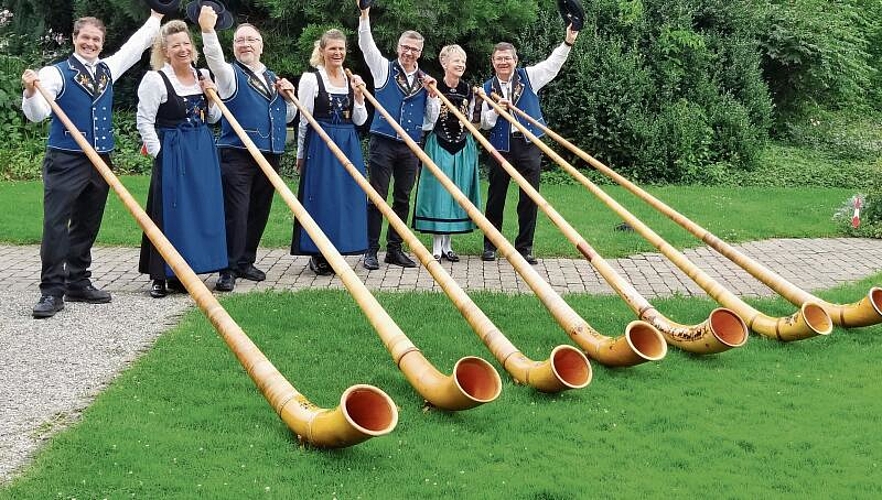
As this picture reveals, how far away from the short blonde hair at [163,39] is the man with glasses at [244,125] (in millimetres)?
329

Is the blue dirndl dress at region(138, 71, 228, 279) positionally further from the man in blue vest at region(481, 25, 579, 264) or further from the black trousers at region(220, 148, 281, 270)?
the man in blue vest at region(481, 25, 579, 264)

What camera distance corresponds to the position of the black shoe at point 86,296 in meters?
6.71

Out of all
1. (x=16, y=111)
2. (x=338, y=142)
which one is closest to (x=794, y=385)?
(x=338, y=142)

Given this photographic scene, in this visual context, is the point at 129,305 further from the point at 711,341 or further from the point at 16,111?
the point at 16,111

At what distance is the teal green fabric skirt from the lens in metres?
8.33

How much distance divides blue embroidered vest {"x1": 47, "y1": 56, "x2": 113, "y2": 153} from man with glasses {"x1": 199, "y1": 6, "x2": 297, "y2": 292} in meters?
0.80

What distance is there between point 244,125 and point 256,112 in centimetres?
13

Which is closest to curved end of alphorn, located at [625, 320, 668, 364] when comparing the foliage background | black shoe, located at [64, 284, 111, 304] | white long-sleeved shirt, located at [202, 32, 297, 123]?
white long-sleeved shirt, located at [202, 32, 297, 123]

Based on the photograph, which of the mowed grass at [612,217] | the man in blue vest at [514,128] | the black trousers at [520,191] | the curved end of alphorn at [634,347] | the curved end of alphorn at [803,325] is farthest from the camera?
the mowed grass at [612,217]

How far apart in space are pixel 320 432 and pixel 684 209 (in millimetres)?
8387

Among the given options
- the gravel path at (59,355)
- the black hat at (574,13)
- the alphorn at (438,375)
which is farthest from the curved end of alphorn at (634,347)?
the black hat at (574,13)

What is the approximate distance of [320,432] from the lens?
3957mm

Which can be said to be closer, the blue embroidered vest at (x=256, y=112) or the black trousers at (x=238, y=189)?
the blue embroidered vest at (x=256, y=112)

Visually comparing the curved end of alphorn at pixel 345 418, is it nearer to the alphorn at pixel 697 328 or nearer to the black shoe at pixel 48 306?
the alphorn at pixel 697 328
